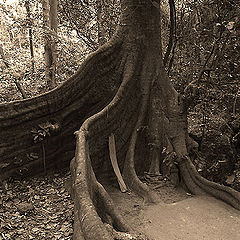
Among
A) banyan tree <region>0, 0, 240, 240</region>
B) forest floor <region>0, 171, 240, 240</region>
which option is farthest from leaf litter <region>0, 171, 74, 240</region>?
banyan tree <region>0, 0, 240, 240</region>

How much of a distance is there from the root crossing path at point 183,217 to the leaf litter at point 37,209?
0.92 metres

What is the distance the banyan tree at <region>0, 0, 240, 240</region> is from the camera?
5.25 meters

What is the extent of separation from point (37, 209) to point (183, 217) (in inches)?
93.1

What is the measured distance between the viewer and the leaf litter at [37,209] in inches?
161

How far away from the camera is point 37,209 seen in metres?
4.70

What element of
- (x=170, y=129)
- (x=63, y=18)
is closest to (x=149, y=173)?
(x=170, y=129)

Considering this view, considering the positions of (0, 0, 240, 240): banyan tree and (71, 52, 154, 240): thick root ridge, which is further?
(0, 0, 240, 240): banyan tree

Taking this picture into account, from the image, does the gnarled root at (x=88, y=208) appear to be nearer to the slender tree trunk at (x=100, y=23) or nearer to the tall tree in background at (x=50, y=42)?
the tall tree in background at (x=50, y=42)

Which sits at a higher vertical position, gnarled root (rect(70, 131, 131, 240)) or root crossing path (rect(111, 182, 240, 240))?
gnarled root (rect(70, 131, 131, 240))

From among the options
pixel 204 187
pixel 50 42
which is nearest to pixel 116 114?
pixel 204 187

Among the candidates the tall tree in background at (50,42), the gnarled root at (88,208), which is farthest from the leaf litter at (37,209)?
the tall tree in background at (50,42)

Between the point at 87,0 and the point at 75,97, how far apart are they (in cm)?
465

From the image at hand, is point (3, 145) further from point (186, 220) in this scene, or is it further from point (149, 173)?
point (186, 220)

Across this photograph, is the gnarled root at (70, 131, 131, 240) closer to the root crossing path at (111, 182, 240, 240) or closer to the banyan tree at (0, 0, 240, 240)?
the root crossing path at (111, 182, 240, 240)
